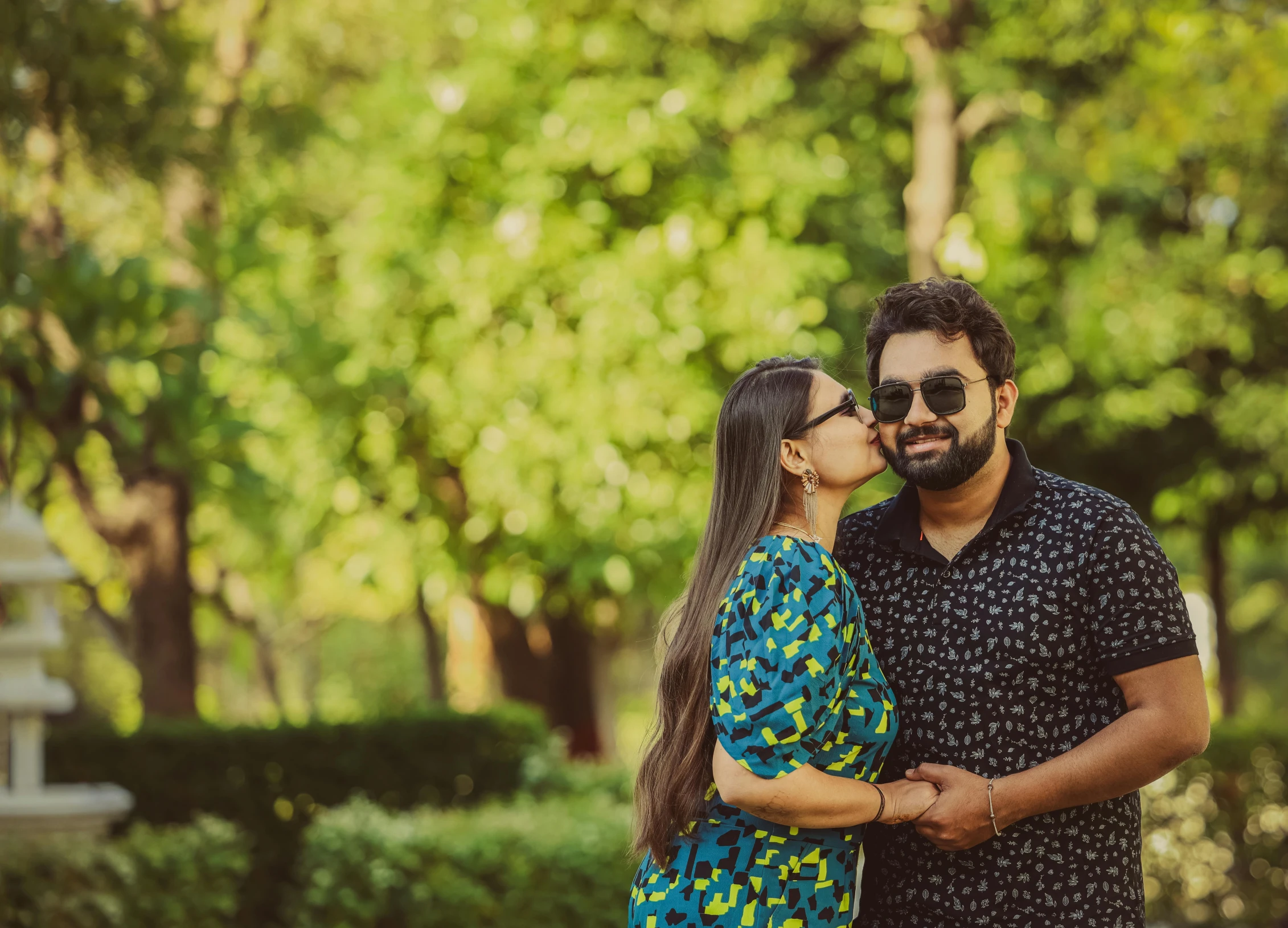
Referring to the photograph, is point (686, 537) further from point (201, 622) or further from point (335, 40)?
point (201, 622)

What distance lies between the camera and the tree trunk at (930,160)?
9266mm

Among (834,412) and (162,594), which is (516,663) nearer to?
(162,594)

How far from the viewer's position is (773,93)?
376 inches

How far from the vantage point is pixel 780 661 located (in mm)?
2398

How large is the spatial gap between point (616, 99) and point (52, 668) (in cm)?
2248

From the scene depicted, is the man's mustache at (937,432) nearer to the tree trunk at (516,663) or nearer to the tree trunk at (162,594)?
the tree trunk at (162,594)

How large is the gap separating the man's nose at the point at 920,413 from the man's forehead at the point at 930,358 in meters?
0.04

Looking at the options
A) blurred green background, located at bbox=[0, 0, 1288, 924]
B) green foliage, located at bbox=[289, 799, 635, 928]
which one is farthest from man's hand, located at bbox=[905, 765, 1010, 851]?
green foliage, located at bbox=[289, 799, 635, 928]

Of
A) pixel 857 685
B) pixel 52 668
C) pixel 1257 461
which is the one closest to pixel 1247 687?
pixel 1257 461

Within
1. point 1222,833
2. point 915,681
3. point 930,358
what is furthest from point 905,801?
point 1222,833

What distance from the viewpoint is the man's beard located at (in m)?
2.78

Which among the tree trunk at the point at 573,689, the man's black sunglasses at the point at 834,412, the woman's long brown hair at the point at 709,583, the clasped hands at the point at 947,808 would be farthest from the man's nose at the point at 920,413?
the tree trunk at the point at 573,689

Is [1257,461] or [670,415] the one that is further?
[1257,461]

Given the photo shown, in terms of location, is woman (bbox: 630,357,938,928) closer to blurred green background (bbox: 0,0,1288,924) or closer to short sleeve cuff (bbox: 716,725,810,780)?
short sleeve cuff (bbox: 716,725,810,780)
